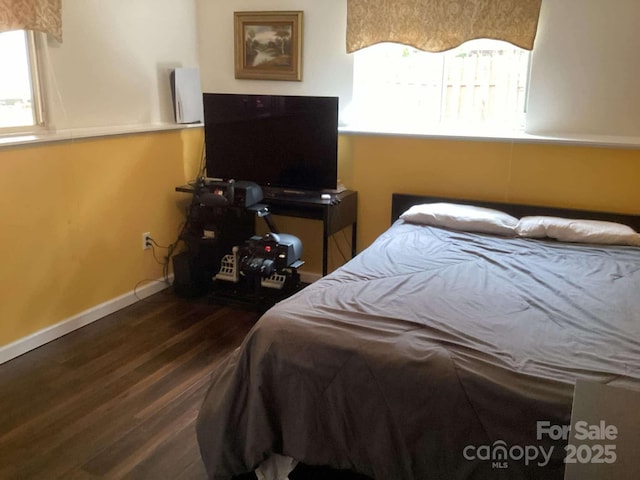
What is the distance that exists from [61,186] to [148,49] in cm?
117

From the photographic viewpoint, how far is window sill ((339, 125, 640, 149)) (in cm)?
325

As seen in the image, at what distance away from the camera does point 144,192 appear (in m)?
3.79

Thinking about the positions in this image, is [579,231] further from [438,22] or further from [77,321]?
[77,321]

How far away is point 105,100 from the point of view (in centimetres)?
352

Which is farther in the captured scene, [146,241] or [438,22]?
[146,241]

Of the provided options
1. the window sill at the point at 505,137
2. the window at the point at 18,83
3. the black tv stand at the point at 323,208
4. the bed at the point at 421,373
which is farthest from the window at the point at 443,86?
the window at the point at 18,83

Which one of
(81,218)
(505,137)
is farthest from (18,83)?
(505,137)

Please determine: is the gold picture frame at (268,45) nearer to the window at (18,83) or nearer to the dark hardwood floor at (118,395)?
the window at (18,83)

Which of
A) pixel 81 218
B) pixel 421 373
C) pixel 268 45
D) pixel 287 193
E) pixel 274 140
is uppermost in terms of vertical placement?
pixel 268 45

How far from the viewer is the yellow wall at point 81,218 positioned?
118 inches

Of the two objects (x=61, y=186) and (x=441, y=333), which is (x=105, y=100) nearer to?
(x=61, y=186)

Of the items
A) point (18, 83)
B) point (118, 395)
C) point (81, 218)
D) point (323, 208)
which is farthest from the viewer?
point (323, 208)

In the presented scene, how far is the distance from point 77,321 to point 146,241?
0.72 meters

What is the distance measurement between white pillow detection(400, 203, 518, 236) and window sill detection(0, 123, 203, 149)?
1737 mm
